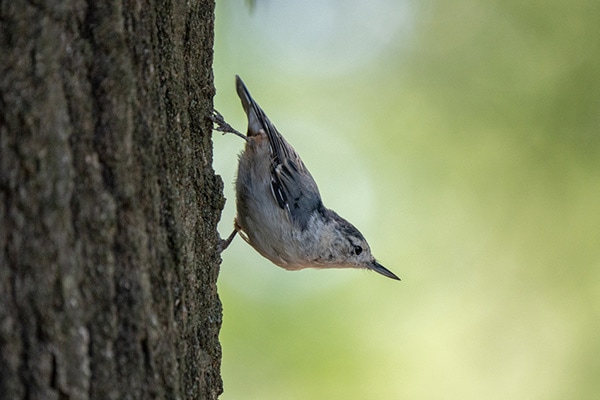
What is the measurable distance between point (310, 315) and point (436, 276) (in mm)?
1756

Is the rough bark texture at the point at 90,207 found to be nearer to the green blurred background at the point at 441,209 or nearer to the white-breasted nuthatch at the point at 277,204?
the white-breasted nuthatch at the point at 277,204

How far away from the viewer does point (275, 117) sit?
26.0 ft

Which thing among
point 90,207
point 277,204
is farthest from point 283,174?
point 90,207

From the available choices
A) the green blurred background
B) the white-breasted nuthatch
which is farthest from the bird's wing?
the green blurred background

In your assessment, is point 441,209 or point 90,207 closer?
point 90,207

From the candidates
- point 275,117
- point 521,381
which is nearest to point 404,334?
point 521,381

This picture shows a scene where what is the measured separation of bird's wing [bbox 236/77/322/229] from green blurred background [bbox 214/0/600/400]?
179 centimetres

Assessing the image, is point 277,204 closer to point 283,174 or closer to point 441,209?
point 283,174

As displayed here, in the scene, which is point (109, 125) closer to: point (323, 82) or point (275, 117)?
point (275, 117)

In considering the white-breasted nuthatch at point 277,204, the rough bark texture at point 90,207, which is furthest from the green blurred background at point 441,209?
the rough bark texture at point 90,207

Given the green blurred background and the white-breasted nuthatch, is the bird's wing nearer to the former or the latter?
the white-breasted nuthatch

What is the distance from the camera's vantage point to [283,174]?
5.25 metres

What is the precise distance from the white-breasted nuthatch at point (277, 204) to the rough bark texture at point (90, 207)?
8.64 feet

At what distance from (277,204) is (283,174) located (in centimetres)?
23
